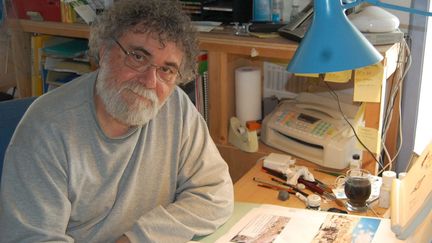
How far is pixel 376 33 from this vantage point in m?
1.72

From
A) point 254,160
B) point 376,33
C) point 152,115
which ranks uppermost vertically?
point 376,33

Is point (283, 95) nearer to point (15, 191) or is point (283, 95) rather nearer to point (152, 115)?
point (152, 115)

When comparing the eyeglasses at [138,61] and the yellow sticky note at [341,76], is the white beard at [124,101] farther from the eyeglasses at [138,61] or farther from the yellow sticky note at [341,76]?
the yellow sticky note at [341,76]

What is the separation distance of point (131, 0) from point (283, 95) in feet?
3.49

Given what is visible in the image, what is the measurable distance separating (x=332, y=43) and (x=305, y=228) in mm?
534

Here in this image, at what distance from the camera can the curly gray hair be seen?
1.37 m

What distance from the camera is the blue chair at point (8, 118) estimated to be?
4.76 ft

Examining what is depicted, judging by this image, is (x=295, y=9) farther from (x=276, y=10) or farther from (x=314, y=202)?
(x=314, y=202)

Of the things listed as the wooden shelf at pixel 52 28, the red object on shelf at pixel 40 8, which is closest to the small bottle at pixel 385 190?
the wooden shelf at pixel 52 28

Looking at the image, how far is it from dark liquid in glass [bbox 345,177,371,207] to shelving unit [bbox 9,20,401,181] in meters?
0.26

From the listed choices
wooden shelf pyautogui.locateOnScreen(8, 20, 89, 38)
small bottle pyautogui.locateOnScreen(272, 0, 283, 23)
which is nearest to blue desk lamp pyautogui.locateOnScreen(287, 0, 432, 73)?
small bottle pyautogui.locateOnScreen(272, 0, 283, 23)

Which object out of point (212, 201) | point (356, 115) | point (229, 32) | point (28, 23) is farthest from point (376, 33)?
point (28, 23)

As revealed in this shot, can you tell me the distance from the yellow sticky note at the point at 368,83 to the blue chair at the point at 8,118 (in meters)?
0.99

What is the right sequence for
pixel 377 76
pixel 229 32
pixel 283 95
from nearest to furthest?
pixel 377 76 < pixel 229 32 < pixel 283 95
